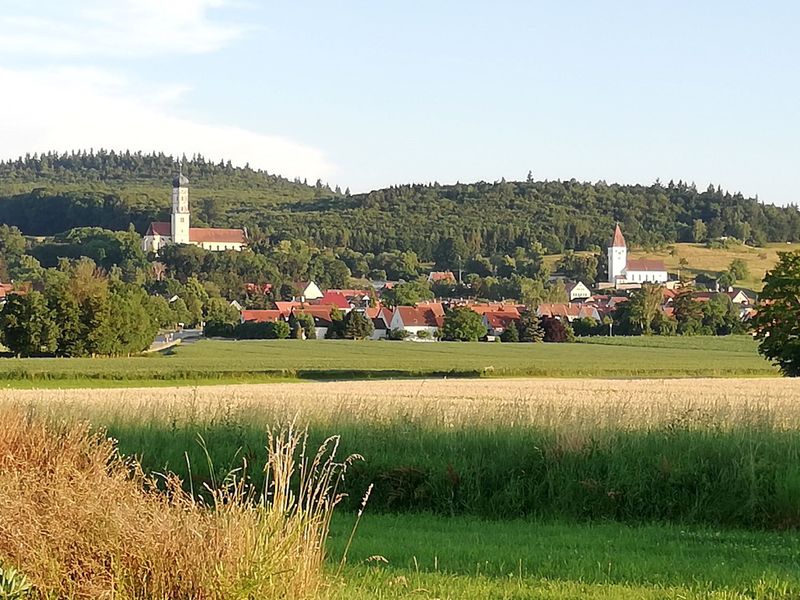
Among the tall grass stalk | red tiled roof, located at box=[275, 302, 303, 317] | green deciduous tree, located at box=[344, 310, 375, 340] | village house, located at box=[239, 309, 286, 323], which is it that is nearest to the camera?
the tall grass stalk

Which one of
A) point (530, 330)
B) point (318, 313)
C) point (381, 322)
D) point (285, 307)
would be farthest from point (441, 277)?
point (530, 330)

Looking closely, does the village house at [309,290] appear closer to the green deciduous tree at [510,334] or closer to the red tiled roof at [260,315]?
the red tiled roof at [260,315]

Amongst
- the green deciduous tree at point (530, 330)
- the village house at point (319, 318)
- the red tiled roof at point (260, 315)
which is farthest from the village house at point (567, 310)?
the red tiled roof at point (260, 315)

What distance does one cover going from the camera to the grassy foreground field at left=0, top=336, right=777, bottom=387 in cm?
5900

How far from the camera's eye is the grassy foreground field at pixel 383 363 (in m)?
59.0

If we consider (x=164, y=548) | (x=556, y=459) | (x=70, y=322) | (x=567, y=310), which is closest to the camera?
(x=164, y=548)

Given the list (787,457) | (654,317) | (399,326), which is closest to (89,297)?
(399,326)

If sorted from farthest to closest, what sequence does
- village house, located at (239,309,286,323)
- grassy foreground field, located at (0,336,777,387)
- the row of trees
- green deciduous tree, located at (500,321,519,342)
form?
village house, located at (239,309,286,323) < green deciduous tree, located at (500,321,519,342) < the row of trees < grassy foreground field, located at (0,336,777,387)

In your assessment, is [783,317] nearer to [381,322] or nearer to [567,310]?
[381,322]

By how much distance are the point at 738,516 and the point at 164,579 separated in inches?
328

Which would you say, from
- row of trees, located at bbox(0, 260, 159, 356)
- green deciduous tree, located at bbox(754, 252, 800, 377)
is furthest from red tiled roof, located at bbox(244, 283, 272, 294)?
green deciduous tree, located at bbox(754, 252, 800, 377)

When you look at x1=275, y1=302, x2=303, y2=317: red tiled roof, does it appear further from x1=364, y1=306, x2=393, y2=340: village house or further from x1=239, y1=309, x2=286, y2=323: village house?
x1=364, y1=306, x2=393, y2=340: village house

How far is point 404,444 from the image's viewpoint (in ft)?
52.9

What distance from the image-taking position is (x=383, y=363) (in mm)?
72375
